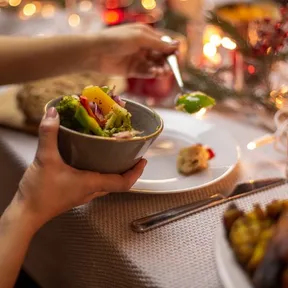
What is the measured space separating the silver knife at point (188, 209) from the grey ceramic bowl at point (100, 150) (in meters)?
0.07

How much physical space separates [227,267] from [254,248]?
0.11 feet

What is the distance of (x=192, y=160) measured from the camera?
0.78 meters

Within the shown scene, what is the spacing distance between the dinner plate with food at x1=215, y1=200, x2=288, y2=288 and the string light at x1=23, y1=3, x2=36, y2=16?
129 cm

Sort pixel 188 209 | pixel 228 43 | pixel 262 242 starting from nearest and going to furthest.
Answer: pixel 262 242 → pixel 188 209 → pixel 228 43

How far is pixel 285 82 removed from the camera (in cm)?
101

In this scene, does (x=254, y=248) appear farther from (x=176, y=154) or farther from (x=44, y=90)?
(x=44, y=90)

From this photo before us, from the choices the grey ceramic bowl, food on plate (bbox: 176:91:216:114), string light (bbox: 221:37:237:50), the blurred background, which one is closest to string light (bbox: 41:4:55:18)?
A: the blurred background

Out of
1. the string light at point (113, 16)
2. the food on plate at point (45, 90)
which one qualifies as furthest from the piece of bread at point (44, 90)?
the string light at point (113, 16)

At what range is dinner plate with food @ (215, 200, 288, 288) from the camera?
46cm

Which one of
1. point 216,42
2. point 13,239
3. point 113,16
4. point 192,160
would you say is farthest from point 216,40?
point 13,239

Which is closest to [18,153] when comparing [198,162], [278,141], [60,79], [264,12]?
[60,79]

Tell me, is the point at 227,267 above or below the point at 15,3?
above

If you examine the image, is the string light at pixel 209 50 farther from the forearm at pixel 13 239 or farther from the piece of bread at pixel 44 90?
the forearm at pixel 13 239

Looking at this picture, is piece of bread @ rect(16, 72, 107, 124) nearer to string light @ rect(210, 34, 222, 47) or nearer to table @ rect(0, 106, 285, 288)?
table @ rect(0, 106, 285, 288)
